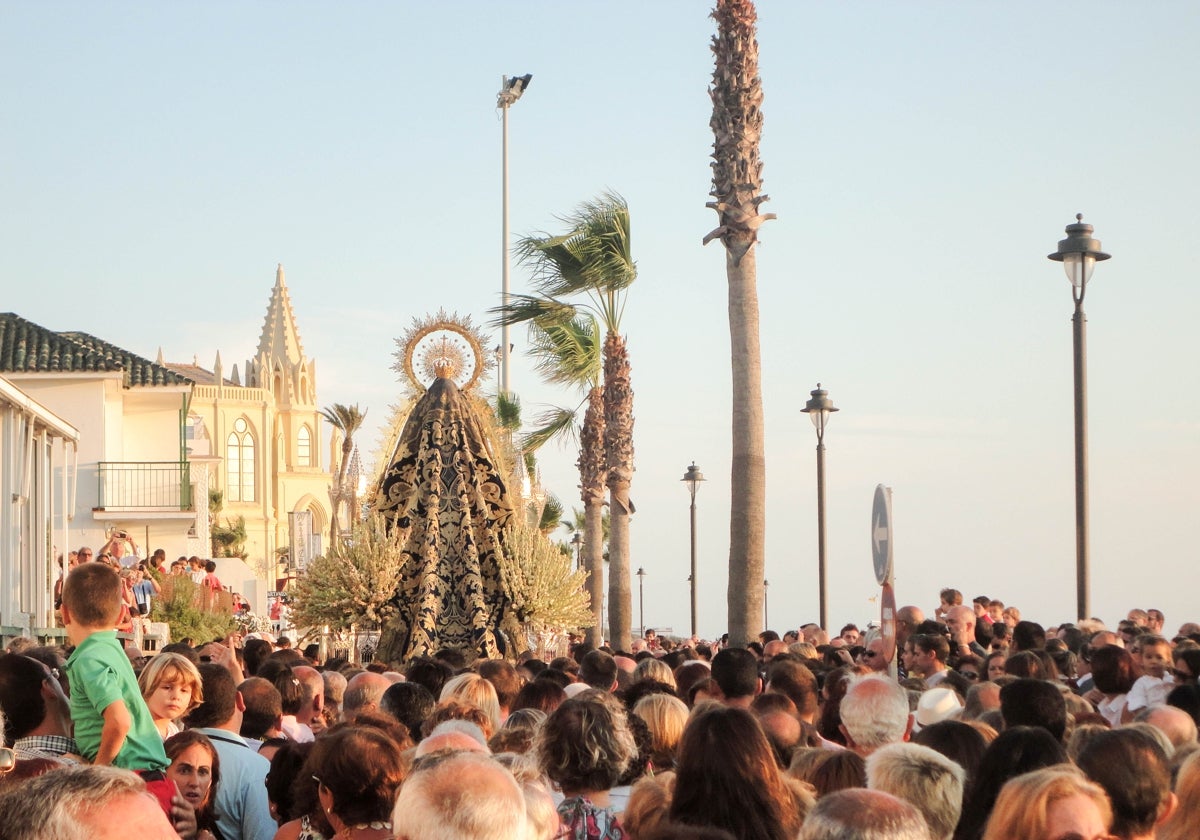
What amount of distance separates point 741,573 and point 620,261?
8470 millimetres

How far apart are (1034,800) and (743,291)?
13.2 meters

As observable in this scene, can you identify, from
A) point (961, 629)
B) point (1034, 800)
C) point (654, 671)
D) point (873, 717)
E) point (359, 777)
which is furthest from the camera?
point (961, 629)

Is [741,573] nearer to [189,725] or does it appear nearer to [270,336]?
[189,725]

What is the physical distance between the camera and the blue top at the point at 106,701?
247 inches

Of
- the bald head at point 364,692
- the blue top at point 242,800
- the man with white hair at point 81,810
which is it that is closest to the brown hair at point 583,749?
the blue top at point 242,800

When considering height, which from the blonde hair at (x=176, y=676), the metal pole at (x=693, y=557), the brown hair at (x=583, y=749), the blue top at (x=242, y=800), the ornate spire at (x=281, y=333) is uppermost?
the ornate spire at (x=281, y=333)

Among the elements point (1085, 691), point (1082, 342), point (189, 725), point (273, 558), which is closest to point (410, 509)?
point (1082, 342)

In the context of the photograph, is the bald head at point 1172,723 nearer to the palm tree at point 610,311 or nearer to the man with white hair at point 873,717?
the man with white hair at point 873,717

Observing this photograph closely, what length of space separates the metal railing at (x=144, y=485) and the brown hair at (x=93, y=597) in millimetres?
29841

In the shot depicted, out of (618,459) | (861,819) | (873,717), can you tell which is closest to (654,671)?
(873,717)

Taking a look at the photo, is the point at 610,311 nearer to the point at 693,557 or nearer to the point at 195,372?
the point at 693,557

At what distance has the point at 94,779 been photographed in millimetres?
3311

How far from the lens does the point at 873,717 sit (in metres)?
7.09

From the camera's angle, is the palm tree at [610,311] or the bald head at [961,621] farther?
the palm tree at [610,311]
